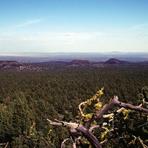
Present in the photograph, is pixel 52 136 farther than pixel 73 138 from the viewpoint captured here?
Yes

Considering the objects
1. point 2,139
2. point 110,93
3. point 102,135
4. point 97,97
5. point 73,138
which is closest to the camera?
point 73,138

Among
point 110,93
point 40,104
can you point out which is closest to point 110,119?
point 40,104

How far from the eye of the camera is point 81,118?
5625 millimetres

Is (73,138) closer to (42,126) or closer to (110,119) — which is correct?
(110,119)

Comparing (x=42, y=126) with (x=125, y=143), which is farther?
(x=42, y=126)

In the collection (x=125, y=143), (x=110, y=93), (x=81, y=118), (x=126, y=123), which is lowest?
(x=110, y=93)

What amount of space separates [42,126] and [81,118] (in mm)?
51661

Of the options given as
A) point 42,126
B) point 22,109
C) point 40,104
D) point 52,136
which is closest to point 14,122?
point 22,109

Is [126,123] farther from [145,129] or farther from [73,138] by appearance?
[73,138]

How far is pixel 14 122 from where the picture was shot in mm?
51344

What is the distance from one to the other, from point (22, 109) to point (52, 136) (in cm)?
1456

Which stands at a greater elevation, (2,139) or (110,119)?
(110,119)

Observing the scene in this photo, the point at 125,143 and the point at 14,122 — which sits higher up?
the point at 125,143

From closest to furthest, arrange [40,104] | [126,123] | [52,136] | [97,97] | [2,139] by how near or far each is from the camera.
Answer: [97,97] < [126,123] < [52,136] < [2,139] < [40,104]
